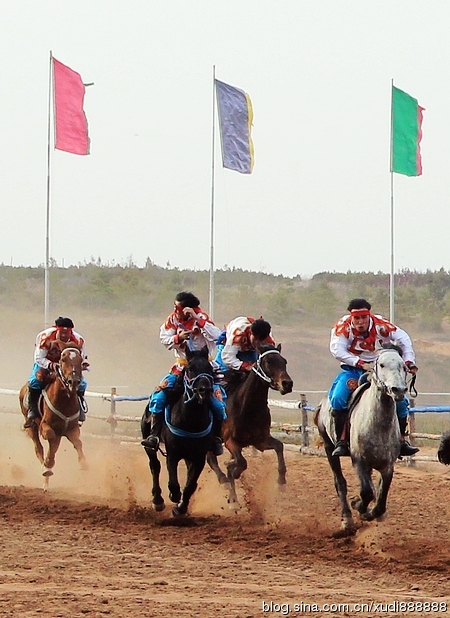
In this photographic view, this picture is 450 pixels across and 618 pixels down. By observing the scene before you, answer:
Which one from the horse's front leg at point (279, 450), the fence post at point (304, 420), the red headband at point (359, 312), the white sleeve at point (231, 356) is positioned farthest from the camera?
the fence post at point (304, 420)

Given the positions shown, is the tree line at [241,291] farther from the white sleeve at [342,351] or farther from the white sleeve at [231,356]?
the white sleeve at [342,351]

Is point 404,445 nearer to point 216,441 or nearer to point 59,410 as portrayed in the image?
point 216,441

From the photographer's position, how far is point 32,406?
1581 centimetres

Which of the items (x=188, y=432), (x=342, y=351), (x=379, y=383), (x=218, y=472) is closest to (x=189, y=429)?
(x=188, y=432)

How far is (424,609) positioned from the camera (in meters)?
7.47

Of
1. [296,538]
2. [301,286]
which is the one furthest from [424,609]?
[301,286]

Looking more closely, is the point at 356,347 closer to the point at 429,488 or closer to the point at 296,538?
the point at 296,538

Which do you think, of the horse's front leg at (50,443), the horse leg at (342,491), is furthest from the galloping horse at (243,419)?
the horse's front leg at (50,443)

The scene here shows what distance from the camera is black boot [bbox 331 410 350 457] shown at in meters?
11.2

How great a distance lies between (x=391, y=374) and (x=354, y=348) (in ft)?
5.61

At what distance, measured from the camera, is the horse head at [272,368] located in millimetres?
12094

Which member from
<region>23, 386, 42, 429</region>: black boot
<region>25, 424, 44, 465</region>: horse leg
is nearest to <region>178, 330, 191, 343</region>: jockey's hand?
<region>23, 386, 42, 429</region>: black boot

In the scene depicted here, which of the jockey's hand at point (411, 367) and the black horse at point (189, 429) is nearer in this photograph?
the jockey's hand at point (411, 367)

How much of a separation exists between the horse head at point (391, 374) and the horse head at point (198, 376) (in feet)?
5.96
